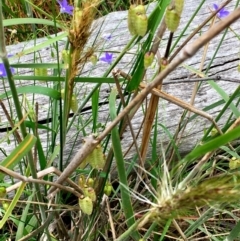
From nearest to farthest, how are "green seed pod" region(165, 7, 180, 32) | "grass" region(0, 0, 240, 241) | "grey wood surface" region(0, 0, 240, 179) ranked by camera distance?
"grass" region(0, 0, 240, 241) < "green seed pod" region(165, 7, 180, 32) < "grey wood surface" region(0, 0, 240, 179)

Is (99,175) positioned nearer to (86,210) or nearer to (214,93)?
(86,210)

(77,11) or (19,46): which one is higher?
(77,11)

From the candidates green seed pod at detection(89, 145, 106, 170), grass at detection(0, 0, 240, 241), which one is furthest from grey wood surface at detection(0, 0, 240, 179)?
green seed pod at detection(89, 145, 106, 170)

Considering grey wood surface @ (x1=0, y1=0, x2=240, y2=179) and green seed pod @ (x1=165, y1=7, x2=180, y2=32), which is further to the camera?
grey wood surface @ (x1=0, y1=0, x2=240, y2=179)

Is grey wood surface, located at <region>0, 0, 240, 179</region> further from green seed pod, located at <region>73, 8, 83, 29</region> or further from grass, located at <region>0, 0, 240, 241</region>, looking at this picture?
green seed pod, located at <region>73, 8, 83, 29</region>

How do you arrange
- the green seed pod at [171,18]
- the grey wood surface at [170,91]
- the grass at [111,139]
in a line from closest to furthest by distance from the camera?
the grass at [111,139] < the green seed pod at [171,18] < the grey wood surface at [170,91]

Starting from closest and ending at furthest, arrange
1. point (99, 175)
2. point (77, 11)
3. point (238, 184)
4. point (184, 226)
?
point (238, 184) → point (77, 11) → point (99, 175) → point (184, 226)

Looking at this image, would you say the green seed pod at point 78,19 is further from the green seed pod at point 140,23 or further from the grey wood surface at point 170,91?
the grey wood surface at point 170,91

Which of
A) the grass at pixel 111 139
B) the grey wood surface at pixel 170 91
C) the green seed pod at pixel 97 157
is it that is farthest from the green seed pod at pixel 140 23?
the grey wood surface at pixel 170 91

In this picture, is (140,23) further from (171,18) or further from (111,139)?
(111,139)

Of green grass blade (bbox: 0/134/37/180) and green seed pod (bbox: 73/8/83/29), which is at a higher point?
green seed pod (bbox: 73/8/83/29)

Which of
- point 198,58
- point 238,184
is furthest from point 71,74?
point 198,58
